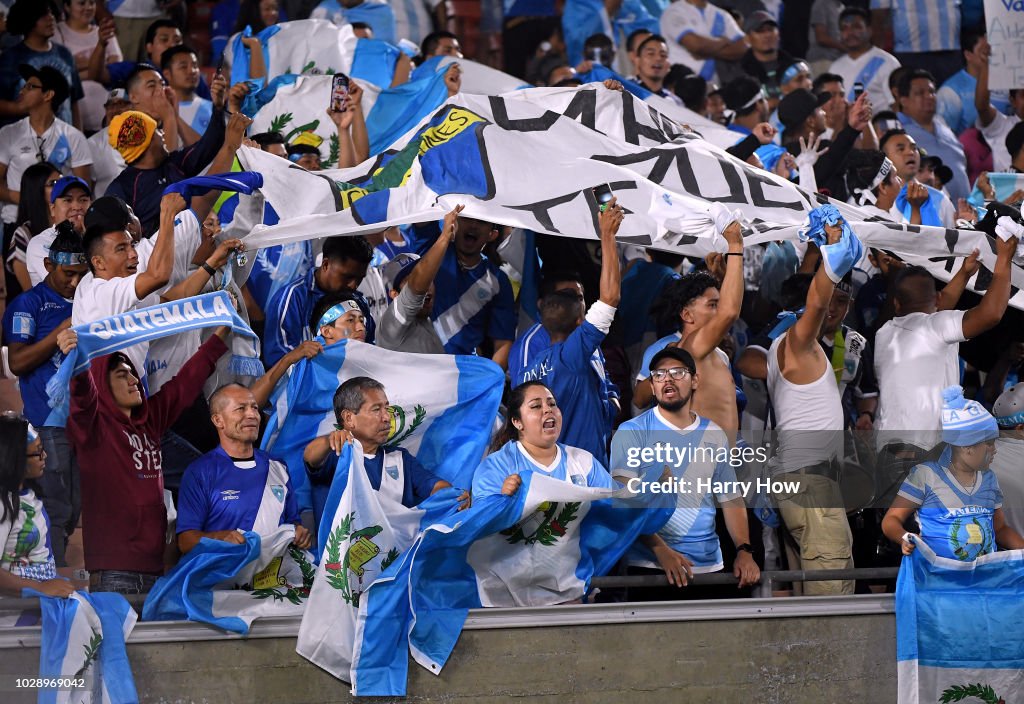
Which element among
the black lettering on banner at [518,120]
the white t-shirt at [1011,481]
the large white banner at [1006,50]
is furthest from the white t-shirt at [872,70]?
the white t-shirt at [1011,481]

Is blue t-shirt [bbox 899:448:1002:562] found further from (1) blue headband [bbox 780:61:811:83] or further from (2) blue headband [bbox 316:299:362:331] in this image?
(1) blue headband [bbox 780:61:811:83]

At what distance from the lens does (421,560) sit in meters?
6.28

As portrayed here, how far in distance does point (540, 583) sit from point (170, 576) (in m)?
1.57

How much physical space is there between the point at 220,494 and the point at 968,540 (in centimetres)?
333

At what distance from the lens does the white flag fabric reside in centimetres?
741

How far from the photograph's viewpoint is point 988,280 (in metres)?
7.97

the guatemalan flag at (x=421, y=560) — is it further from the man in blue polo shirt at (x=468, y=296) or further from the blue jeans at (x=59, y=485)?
the man in blue polo shirt at (x=468, y=296)

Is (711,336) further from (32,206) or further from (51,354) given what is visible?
(32,206)

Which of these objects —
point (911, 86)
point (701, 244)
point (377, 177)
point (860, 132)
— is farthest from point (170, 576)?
point (911, 86)

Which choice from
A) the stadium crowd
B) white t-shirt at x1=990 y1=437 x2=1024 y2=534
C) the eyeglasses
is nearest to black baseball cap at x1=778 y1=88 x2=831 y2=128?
the stadium crowd

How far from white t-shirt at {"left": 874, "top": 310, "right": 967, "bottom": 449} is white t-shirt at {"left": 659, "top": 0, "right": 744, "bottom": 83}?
A: 525 centimetres

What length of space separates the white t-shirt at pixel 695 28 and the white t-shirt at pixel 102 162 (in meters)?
5.00

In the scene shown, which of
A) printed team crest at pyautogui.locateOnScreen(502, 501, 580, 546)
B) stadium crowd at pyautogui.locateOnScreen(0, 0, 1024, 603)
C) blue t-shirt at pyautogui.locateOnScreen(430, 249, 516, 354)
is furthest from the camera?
blue t-shirt at pyautogui.locateOnScreen(430, 249, 516, 354)

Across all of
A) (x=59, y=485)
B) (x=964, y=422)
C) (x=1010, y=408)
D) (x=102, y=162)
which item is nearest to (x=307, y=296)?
(x=59, y=485)
